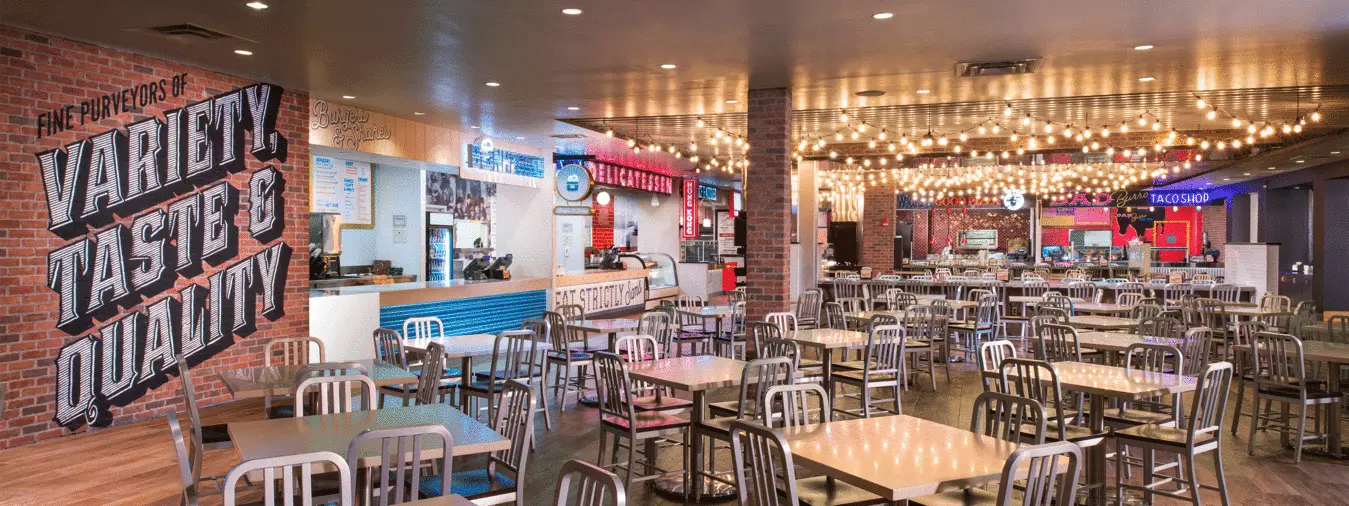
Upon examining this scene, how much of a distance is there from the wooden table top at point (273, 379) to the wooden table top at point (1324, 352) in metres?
5.84

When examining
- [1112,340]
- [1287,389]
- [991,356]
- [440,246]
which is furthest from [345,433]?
[440,246]

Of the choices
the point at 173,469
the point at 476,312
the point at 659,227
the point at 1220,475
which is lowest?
the point at 173,469

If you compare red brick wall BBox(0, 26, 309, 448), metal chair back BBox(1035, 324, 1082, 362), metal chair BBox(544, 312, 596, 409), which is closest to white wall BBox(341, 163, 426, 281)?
metal chair BBox(544, 312, 596, 409)

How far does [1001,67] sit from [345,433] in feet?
20.1

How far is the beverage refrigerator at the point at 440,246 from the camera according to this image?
46.3ft

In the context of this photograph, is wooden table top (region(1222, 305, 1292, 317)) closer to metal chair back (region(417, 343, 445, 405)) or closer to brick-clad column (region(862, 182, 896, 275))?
brick-clad column (region(862, 182, 896, 275))

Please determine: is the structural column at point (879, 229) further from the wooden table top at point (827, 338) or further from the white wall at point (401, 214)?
the wooden table top at point (827, 338)

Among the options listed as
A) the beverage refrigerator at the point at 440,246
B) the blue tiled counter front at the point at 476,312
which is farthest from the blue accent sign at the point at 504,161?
the blue tiled counter front at the point at 476,312

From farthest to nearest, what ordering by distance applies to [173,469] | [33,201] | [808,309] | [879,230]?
[879,230]
[808,309]
[33,201]
[173,469]

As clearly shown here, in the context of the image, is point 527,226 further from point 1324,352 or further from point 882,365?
point 1324,352

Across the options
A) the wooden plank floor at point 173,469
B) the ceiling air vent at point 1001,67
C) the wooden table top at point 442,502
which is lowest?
the wooden plank floor at point 173,469

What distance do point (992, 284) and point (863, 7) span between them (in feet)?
29.3

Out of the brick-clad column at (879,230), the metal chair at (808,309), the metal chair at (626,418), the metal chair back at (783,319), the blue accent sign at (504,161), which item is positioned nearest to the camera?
the metal chair at (626,418)

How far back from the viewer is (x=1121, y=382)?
518 centimetres
